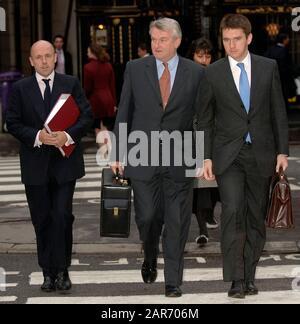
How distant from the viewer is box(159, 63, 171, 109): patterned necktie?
8094 millimetres

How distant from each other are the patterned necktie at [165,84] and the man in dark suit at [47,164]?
0.69 metres

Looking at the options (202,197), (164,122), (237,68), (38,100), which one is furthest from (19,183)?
(237,68)

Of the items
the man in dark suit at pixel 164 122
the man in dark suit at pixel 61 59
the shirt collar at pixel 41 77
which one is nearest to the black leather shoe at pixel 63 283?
the man in dark suit at pixel 164 122

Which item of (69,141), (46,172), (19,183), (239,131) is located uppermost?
(239,131)

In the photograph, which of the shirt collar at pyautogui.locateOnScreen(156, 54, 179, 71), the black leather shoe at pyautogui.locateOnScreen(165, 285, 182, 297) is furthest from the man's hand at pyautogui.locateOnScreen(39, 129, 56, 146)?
the black leather shoe at pyautogui.locateOnScreen(165, 285, 182, 297)

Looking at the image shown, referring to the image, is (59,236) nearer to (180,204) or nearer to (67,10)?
(180,204)

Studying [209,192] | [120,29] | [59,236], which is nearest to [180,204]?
[59,236]

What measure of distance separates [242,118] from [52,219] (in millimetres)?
1664

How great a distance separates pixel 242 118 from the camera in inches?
308

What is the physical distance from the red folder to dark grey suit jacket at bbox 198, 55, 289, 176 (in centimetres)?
104

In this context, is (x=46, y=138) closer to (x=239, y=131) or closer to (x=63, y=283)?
(x=63, y=283)

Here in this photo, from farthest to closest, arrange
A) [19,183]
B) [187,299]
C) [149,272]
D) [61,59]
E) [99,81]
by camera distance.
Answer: [61,59] < [99,81] < [19,183] < [149,272] < [187,299]

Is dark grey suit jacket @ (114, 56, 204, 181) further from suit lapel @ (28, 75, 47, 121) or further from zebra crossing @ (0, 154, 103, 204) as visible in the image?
zebra crossing @ (0, 154, 103, 204)

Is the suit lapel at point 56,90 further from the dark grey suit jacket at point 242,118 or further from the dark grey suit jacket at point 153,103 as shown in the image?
the dark grey suit jacket at point 242,118
